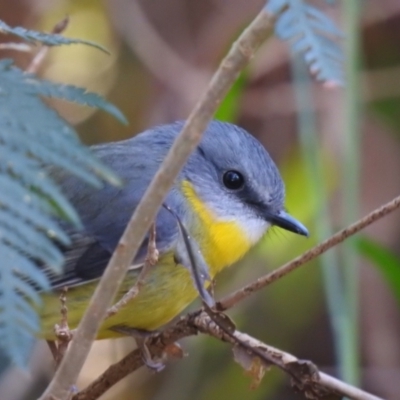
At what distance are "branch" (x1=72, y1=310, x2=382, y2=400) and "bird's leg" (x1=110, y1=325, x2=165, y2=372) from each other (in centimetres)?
11

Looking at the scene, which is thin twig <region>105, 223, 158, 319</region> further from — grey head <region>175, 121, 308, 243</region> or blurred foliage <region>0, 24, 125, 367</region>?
grey head <region>175, 121, 308, 243</region>

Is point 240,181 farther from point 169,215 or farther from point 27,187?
point 27,187

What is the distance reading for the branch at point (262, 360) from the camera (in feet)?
3.15

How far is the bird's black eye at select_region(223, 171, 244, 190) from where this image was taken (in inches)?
74.4

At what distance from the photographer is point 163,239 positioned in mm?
1651

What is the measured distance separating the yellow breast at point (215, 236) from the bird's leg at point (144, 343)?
23cm

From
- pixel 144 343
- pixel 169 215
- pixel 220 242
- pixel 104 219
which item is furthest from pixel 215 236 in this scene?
pixel 144 343

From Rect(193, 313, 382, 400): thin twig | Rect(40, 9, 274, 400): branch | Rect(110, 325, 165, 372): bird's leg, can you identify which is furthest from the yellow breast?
Rect(40, 9, 274, 400): branch

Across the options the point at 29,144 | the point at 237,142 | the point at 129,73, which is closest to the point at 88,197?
the point at 237,142

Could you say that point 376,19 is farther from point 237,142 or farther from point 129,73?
point 237,142

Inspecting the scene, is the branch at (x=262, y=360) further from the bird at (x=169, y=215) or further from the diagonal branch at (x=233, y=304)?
the bird at (x=169, y=215)

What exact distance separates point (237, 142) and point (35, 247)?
1.33 metres

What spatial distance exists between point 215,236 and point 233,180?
16cm

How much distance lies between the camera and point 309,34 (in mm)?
654
